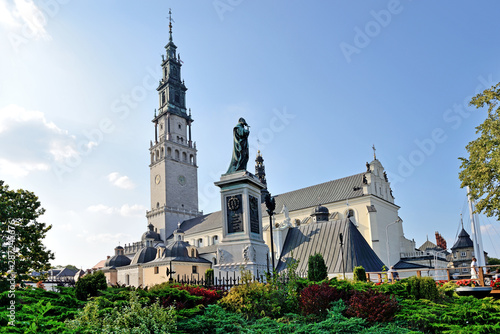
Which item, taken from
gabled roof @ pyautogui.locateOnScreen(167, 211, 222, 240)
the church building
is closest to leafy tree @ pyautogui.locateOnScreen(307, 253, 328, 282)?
the church building

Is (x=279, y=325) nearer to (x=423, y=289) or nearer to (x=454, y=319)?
(x=454, y=319)

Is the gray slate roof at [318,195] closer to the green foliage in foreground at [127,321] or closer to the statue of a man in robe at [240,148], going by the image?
the statue of a man in robe at [240,148]

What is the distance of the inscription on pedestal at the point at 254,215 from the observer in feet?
47.9

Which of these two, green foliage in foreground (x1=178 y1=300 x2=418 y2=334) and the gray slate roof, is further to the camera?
the gray slate roof

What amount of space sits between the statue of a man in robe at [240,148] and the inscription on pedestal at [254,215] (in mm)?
1403

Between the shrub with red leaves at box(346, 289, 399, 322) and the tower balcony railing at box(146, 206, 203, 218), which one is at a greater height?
the tower balcony railing at box(146, 206, 203, 218)

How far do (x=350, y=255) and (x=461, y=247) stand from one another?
168ft

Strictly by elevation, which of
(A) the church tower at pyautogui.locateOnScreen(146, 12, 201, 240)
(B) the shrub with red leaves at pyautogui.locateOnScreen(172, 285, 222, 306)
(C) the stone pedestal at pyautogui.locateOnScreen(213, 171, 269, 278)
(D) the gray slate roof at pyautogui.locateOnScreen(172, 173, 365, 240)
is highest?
(A) the church tower at pyautogui.locateOnScreen(146, 12, 201, 240)

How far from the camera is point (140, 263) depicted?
50.5 metres

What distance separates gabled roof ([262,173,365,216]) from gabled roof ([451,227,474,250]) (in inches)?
1117

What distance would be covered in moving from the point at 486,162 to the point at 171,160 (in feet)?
191

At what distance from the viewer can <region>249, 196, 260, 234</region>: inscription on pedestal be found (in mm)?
14609

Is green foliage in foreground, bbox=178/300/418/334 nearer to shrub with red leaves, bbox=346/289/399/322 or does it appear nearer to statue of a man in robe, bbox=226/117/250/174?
shrub with red leaves, bbox=346/289/399/322

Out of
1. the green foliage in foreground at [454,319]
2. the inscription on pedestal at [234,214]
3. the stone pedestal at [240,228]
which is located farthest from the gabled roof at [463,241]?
the green foliage in foreground at [454,319]
